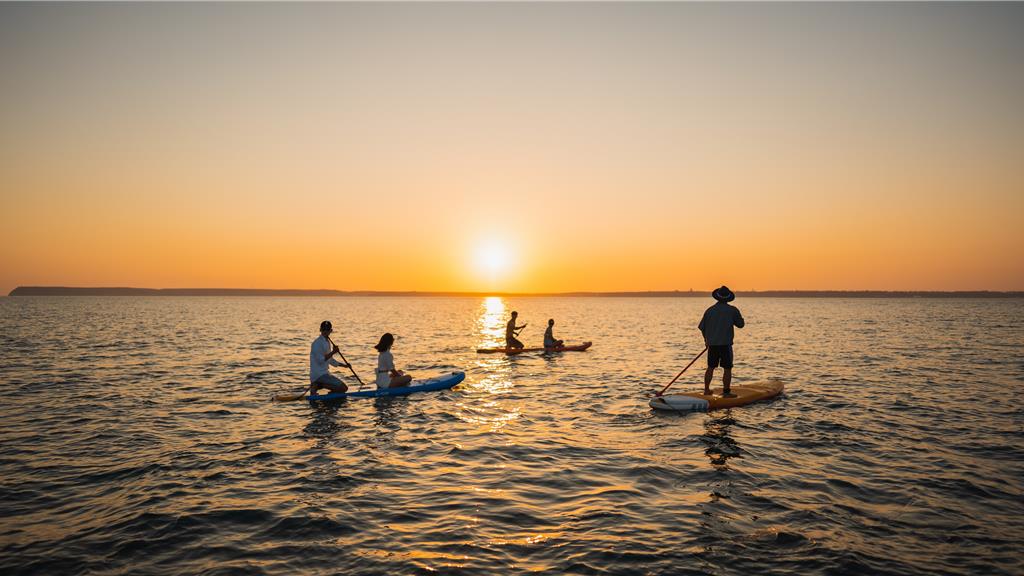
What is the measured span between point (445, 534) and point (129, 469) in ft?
22.7

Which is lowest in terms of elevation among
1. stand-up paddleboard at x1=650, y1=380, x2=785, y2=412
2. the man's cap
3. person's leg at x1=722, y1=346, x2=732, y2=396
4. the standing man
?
stand-up paddleboard at x1=650, y1=380, x2=785, y2=412

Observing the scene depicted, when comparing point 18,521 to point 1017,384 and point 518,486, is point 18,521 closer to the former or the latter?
point 518,486

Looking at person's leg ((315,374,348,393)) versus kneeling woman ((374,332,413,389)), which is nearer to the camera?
person's leg ((315,374,348,393))

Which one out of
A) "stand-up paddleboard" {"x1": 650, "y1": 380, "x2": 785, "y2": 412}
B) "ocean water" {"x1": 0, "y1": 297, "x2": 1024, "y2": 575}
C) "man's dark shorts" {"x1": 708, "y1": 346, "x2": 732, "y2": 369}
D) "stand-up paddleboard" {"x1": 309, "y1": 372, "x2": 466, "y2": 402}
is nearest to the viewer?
"ocean water" {"x1": 0, "y1": 297, "x2": 1024, "y2": 575}

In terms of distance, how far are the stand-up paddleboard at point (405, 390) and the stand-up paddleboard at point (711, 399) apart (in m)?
7.25

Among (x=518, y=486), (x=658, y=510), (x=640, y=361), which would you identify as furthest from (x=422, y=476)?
(x=640, y=361)

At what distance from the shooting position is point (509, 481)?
9531 mm

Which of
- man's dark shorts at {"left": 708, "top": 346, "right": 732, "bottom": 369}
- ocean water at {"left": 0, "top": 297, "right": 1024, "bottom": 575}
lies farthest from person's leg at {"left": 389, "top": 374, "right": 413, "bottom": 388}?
man's dark shorts at {"left": 708, "top": 346, "right": 732, "bottom": 369}

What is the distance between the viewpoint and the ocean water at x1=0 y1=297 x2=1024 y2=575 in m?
6.71

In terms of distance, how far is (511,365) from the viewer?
86.4 feet

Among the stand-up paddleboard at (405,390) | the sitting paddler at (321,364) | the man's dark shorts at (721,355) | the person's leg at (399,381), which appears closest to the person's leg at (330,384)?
the sitting paddler at (321,364)

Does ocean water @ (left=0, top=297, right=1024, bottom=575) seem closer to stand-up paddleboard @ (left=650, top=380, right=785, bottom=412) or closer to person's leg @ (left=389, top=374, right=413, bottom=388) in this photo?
stand-up paddleboard @ (left=650, top=380, right=785, bottom=412)

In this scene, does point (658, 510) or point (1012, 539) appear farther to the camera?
point (658, 510)

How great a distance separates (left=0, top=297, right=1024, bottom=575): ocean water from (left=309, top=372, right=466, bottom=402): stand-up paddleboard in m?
0.39
